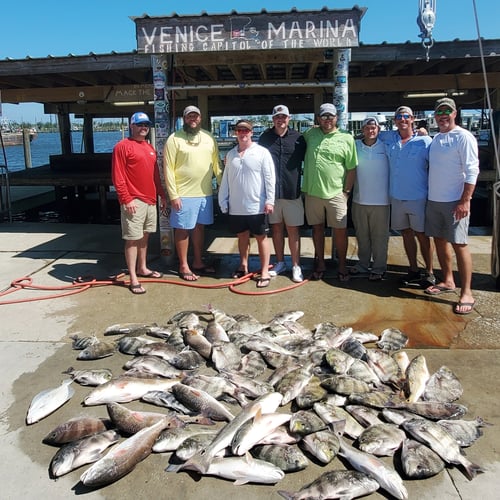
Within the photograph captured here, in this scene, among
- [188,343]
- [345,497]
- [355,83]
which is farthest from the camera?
[355,83]

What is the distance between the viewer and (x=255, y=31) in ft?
18.4

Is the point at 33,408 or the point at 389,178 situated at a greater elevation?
the point at 389,178

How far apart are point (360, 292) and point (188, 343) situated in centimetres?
222

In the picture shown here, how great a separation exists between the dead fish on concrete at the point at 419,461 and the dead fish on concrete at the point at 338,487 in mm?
226

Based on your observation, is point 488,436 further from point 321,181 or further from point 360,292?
point 321,181

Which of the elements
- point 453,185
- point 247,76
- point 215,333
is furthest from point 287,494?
point 247,76

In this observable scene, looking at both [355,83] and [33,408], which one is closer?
[33,408]

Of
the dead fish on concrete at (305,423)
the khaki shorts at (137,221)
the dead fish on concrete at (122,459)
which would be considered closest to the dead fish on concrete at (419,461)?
the dead fish on concrete at (305,423)

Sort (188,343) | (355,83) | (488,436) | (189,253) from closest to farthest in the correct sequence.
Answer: (488,436), (188,343), (189,253), (355,83)

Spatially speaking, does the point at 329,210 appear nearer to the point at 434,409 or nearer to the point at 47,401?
the point at 434,409

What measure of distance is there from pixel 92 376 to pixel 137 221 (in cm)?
227

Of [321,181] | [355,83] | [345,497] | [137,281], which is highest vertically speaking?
[355,83]

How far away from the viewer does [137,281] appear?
563 centimetres

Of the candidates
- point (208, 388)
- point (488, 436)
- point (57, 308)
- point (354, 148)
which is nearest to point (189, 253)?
point (57, 308)
